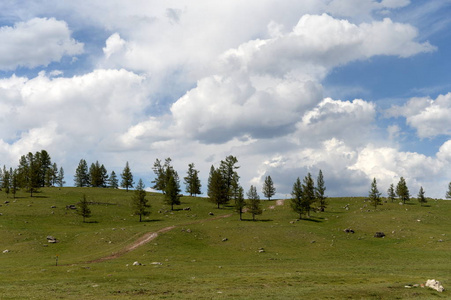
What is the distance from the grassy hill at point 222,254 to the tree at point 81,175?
67768mm

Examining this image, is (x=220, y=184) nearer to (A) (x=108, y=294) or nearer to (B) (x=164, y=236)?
(B) (x=164, y=236)

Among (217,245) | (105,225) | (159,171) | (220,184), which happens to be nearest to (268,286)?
(217,245)

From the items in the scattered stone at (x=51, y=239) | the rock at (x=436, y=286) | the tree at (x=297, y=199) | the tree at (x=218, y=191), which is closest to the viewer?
the rock at (x=436, y=286)

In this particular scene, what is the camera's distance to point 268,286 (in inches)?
1273

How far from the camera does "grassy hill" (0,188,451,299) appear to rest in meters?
30.9

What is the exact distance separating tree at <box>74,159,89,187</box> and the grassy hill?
67768 millimetres

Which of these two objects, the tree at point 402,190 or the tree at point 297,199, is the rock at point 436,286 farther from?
the tree at point 402,190

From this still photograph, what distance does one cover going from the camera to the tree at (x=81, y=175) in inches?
7411

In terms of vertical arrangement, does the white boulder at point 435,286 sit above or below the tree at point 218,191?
below

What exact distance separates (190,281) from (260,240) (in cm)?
3682

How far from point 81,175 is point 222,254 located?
152116 millimetres

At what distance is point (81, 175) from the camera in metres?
189

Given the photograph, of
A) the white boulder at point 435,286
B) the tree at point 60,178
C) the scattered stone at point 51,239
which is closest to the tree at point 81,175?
the tree at point 60,178

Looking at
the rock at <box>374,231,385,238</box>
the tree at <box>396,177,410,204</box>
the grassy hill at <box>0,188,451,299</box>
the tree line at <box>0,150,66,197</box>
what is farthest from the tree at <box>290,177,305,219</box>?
the tree line at <box>0,150,66,197</box>
